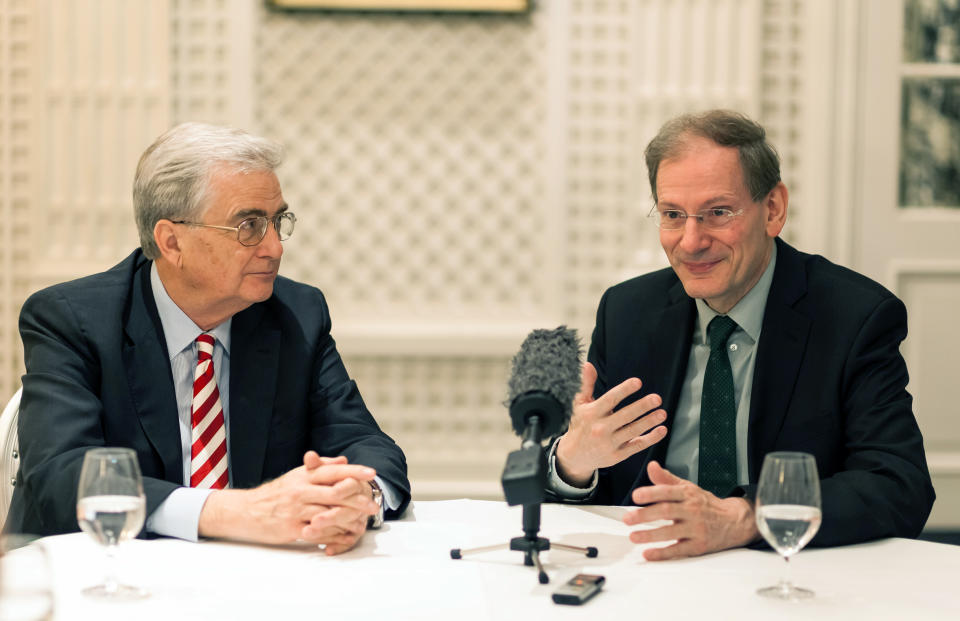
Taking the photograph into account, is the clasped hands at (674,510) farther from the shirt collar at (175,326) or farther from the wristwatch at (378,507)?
the shirt collar at (175,326)

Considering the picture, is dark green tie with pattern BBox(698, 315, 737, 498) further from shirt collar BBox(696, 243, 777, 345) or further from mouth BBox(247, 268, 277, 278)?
mouth BBox(247, 268, 277, 278)

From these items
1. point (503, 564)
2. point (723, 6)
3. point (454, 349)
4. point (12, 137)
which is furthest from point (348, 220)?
point (503, 564)

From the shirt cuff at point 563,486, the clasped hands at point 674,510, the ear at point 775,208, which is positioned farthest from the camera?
the ear at point 775,208

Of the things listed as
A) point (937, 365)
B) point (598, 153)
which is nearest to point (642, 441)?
point (598, 153)

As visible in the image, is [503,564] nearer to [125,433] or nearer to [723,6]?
[125,433]

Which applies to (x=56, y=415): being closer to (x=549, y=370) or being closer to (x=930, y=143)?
(x=549, y=370)

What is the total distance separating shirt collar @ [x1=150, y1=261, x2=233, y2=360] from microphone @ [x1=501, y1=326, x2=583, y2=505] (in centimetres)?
78

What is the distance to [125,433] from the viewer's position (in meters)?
1.84

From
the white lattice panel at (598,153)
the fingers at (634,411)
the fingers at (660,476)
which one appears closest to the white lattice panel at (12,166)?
the white lattice panel at (598,153)

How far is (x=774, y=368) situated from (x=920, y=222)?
2214 millimetres

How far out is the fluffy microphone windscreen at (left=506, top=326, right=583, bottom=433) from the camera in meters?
1.38

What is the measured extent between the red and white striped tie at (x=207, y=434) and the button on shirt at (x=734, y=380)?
85 cm

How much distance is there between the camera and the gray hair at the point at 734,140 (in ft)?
6.50

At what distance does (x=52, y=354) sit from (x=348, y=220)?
2005mm
